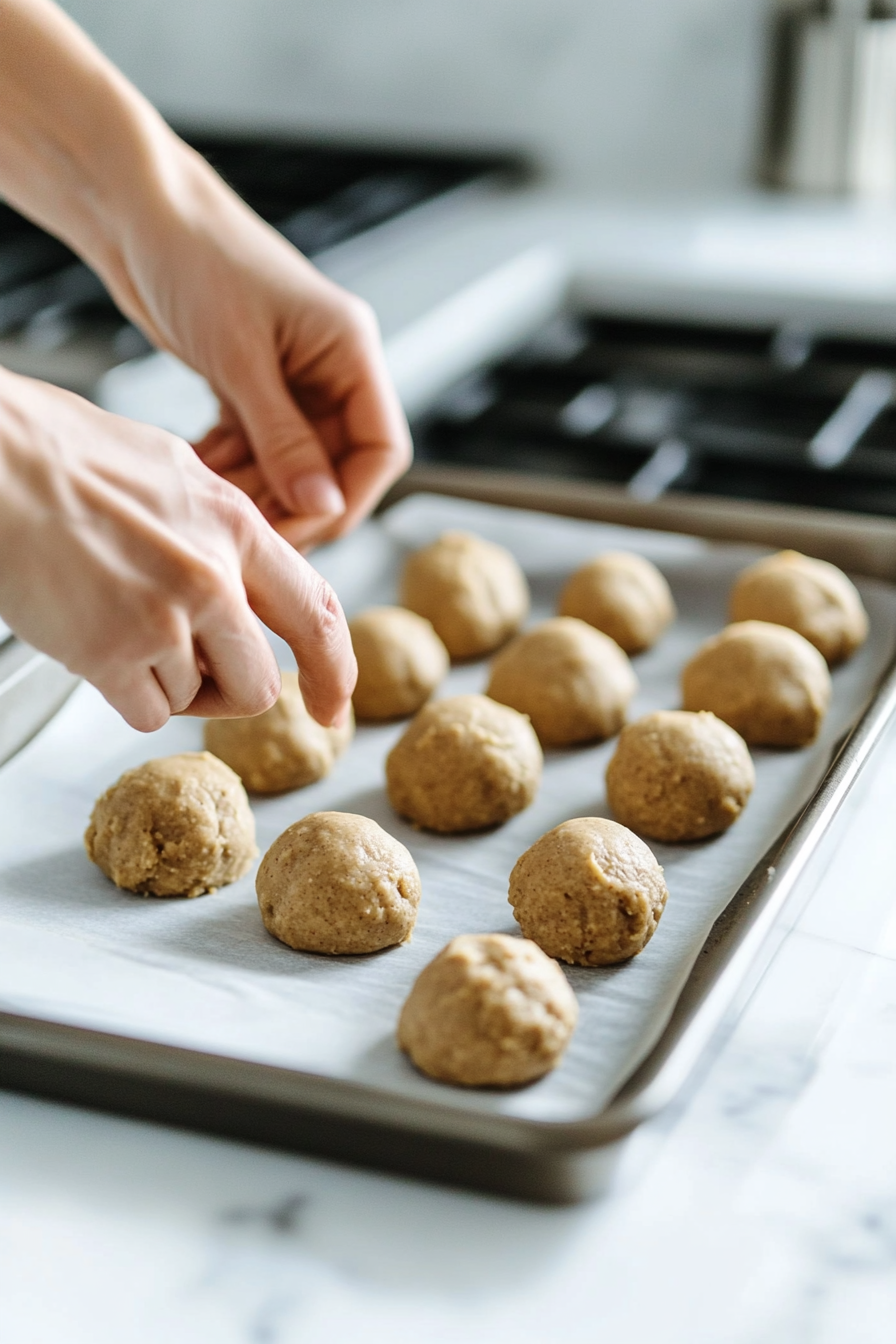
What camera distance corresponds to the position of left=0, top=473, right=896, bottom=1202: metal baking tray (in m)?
0.88

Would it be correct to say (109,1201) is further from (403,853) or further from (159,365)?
(159,365)

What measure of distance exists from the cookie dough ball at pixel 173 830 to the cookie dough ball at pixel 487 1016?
35 cm

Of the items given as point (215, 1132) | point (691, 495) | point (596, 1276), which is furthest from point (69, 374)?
point (596, 1276)

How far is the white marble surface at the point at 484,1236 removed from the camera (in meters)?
0.80

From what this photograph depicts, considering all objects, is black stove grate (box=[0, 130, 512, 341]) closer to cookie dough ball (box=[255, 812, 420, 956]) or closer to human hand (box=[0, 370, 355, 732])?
cookie dough ball (box=[255, 812, 420, 956])

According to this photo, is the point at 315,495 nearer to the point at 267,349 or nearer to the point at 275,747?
the point at 267,349

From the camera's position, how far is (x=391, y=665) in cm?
167

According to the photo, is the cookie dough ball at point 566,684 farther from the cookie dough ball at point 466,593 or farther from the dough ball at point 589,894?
the dough ball at point 589,894

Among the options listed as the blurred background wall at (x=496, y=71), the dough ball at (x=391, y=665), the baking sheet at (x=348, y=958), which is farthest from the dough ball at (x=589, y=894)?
the blurred background wall at (x=496, y=71)

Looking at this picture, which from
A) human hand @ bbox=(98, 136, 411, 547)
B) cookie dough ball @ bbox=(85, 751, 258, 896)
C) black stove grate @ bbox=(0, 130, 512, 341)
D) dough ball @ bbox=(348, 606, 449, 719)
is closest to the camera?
cookie dough ball @ bbox=(85, 751, 258, 896)

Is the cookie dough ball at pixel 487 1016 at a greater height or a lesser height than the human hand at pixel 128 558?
lesser

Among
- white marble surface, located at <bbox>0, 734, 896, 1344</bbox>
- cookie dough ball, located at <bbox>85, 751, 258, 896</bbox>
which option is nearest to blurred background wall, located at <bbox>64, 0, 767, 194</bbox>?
cookie dough ball, located at <bbox>85, 751, 258, 896</bbox>

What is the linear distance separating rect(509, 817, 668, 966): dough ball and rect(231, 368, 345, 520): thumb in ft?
1.59

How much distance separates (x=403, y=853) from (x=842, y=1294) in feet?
1.90
